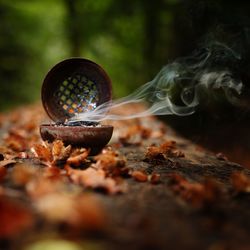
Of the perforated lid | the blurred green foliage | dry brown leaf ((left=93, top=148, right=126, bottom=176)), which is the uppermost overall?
the blurred green foliage

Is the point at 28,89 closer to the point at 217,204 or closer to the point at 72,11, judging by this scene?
the point at 72,11

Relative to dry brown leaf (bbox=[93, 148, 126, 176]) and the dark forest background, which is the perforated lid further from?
the dark forest background

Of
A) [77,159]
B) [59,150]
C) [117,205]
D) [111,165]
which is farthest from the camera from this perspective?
[59,150]

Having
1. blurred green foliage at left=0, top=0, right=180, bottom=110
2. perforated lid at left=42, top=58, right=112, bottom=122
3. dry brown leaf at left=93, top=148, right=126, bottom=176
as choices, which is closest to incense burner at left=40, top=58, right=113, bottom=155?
perforated lid at left=42, top=58, right=112, bottom=122

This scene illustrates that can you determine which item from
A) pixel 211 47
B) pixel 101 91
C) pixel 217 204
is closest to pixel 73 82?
pixel 101 91

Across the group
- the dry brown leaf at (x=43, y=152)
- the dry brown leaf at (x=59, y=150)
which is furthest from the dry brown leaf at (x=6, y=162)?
the dry brown leaf at (x=59, y=150)

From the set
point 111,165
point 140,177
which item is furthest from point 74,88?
point 140,177

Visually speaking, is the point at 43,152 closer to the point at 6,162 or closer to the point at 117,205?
the point at 6,162
